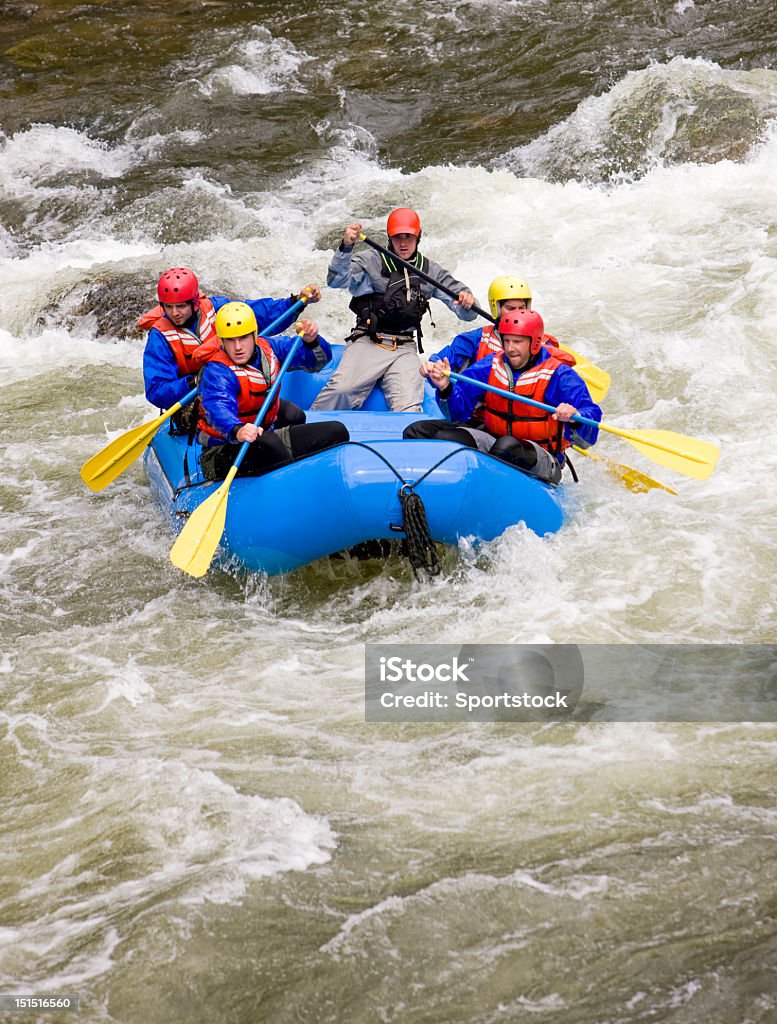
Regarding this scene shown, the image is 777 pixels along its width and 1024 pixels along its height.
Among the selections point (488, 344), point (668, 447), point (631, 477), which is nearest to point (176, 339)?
point (488, 344)

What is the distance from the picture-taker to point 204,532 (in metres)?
5.09

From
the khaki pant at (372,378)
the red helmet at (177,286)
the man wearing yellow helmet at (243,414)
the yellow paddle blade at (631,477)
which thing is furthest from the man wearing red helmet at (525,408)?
the red helmet at (177,286)

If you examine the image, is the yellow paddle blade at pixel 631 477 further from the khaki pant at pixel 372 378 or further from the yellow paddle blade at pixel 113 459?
the yellow paddle blade at pixel 113 459

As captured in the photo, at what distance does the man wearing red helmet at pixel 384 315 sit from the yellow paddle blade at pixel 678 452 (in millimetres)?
1307

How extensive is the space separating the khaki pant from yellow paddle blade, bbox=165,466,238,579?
4.34 feet

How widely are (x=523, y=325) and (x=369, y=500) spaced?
119cm

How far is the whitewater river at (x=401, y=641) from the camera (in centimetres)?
332

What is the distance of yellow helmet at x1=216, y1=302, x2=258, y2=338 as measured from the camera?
5.43 metres

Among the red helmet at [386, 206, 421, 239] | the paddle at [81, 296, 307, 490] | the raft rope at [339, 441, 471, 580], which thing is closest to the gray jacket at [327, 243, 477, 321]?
the red helmet at [386, 206, 421, 239]

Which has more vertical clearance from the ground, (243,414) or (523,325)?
(523,325)

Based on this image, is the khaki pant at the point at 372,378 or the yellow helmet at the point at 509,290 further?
the khaki pant at the point at 372,378

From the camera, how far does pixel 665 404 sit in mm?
7379

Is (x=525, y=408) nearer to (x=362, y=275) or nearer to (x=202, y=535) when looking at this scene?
(x=362, y=275)

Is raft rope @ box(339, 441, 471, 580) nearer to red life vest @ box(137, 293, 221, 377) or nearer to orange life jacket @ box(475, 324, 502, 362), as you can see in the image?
orange life jacket @ box(475, 324, 502, 362)
